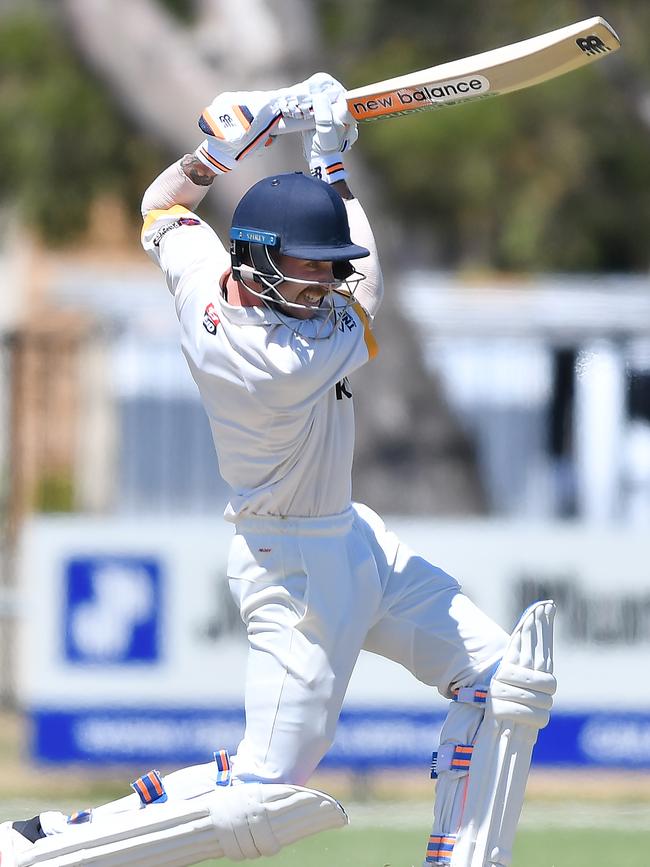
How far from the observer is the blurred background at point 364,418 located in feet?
26.8

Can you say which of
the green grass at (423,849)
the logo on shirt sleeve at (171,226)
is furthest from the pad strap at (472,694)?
the logo on shirt sleeve at (171,226)

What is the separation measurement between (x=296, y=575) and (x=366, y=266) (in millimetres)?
904

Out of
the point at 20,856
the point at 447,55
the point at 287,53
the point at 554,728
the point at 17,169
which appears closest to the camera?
the point at 20,856

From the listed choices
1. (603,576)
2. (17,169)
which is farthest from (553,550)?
(17,169)

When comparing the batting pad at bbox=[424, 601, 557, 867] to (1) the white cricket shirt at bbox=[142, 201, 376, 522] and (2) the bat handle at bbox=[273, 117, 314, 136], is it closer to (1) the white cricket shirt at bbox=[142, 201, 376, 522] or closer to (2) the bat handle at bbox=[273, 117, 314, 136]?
(1) the white cricket shirt at bbox=[142, 201, 376, 522]

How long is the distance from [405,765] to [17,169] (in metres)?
14.7

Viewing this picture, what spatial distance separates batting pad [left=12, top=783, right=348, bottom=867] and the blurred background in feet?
5.36

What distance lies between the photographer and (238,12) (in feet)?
38.4

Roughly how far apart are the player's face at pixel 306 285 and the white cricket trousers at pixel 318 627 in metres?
0.55

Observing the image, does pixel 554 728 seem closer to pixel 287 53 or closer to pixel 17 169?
pixel 287 53

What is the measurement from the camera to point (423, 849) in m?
6.23

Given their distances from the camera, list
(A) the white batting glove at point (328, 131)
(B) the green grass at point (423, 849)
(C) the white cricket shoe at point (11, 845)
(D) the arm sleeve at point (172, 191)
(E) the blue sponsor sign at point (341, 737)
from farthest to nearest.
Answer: (E) the blue sponsor sign at point (341, 737) → (B) the green grass at point (423, 849) → (D) the arm sleeve at point (172, 191) → (A) the white batting glove at point (328, 131) → (C) the white cricket shoe at point (11, 845)

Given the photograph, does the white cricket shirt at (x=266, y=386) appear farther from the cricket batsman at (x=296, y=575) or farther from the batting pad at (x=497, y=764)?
the batting pad at (x=497, y=764)

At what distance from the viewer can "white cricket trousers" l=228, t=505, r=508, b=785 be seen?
4277 mm
